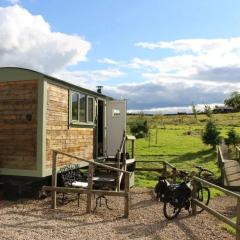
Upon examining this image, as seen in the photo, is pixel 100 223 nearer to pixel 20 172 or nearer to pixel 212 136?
pixel 20 172

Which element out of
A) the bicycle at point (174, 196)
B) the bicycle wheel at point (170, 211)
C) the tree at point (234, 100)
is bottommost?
the bicycle wheel at point (170, 211)

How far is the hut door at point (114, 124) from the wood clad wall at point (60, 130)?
233 centimetres

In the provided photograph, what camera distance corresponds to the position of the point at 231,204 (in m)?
12.0

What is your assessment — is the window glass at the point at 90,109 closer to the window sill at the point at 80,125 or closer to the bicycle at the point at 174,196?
the window sill at the point at 80,125

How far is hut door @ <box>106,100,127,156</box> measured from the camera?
15.9 meters

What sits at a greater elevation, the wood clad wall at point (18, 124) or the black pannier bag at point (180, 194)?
the wood clad wall at point (18, 124)

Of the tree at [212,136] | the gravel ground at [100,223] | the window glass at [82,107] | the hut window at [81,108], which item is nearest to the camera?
the gravel ground at [100,223]

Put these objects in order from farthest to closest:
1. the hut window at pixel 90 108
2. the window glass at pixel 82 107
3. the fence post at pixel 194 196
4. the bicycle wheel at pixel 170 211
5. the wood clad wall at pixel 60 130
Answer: the hut window at pixel 90 108 → the window glass at pixel 82 107 → the wood clad wall at pixel 60 130 → the fence post at pixel 194 196 → the bicycle wheel at pixel 170 211

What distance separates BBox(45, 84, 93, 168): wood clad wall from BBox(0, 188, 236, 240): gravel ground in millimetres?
1596

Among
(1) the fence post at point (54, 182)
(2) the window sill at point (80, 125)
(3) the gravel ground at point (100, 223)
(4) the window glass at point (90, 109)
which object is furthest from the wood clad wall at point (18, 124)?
(4) the window glass at point (90, 109)

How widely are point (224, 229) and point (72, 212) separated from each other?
3.65 metres

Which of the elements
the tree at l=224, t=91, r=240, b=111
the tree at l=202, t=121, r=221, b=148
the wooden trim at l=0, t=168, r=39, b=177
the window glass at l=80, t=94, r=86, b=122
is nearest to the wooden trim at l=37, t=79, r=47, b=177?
the wooden trim at l=0, t=168, r=39, b=177

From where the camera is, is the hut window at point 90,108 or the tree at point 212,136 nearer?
the hut window at point 90,108

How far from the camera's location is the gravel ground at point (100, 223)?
8094 millimetres
